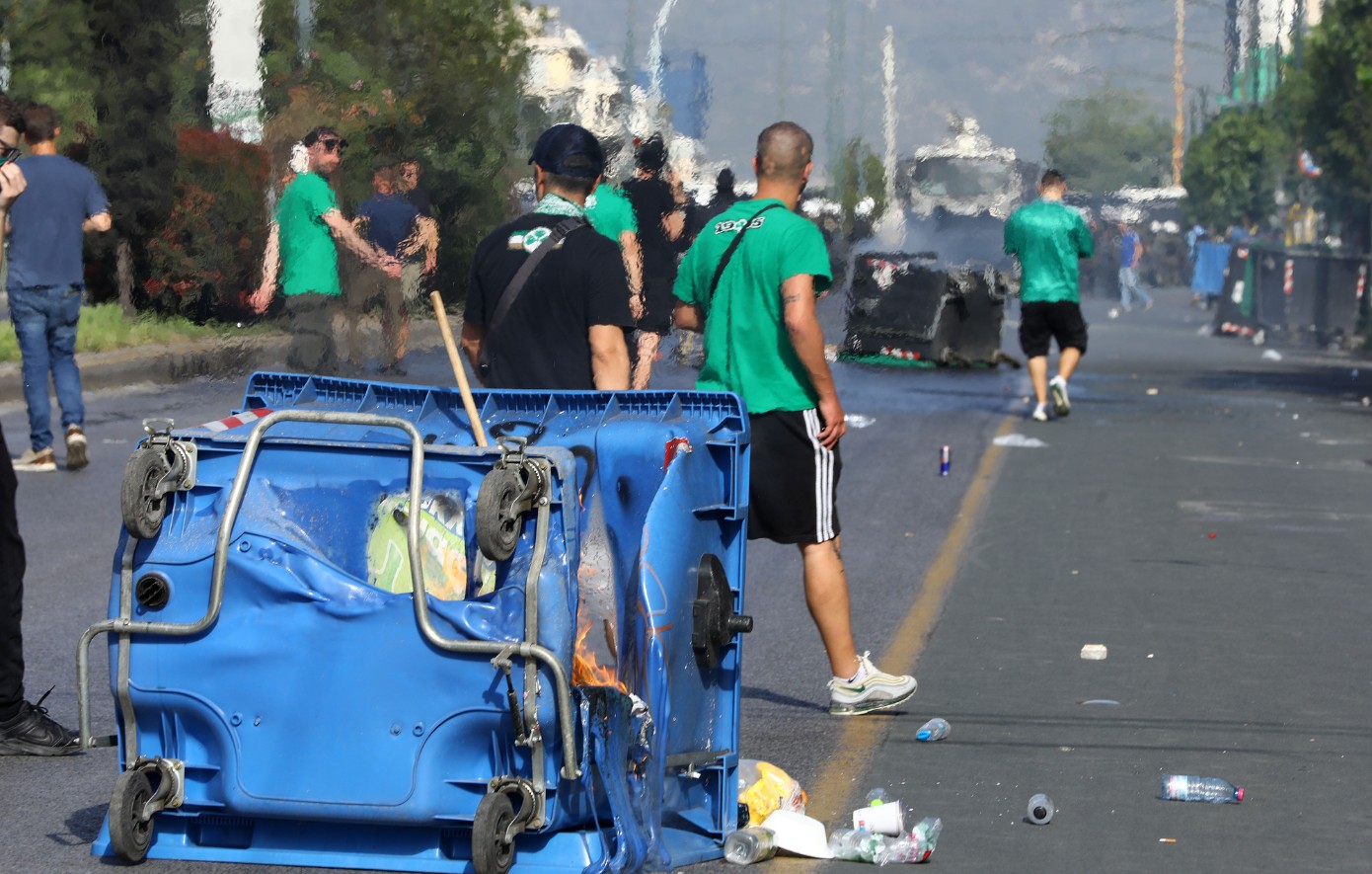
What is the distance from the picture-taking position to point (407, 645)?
4320 mm

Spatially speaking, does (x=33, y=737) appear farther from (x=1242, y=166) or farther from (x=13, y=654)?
(x=1242, y=166)

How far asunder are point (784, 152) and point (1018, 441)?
8.22m

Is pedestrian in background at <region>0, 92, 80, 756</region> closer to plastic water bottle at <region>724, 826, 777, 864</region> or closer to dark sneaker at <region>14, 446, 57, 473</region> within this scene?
plastic water bottle at <region>724, 826, 777, 864</region>

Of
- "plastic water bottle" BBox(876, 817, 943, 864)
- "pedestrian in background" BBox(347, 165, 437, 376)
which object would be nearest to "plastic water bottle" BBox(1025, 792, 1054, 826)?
"plastic water bottle" BBox(876, 817, 943, 864)

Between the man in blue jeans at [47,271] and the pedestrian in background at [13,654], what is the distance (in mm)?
6002

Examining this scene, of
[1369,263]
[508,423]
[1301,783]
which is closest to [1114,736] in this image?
[1301,783]

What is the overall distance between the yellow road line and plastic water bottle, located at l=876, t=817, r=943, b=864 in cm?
19

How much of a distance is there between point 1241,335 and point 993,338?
10.7 meters

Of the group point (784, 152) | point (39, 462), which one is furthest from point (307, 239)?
point (784, 152)

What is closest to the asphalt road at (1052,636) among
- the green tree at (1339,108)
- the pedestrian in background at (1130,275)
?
the green tree at (1339,108)

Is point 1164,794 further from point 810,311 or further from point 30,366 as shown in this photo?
point 30,366

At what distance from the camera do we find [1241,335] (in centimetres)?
2981

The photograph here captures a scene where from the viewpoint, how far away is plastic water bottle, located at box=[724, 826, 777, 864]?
4.76 m

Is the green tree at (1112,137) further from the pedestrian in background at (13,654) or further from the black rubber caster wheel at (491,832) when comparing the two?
the black rubber caster wheel at (491,832)
